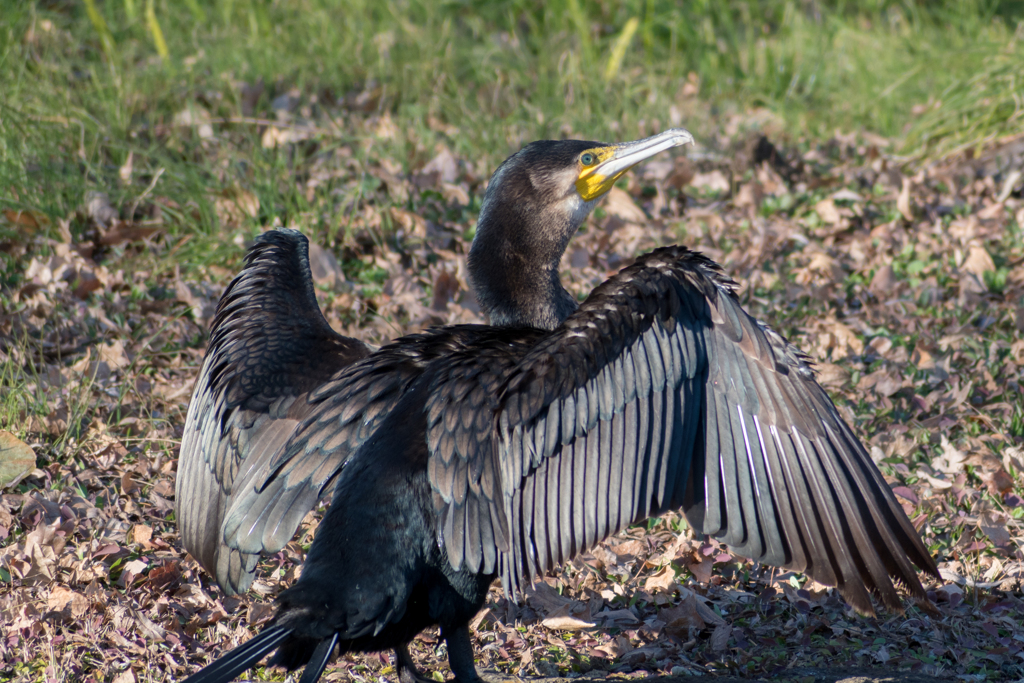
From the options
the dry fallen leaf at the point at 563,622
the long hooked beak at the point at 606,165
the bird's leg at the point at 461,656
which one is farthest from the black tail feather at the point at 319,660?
the long hooked beak at the point at 606,165

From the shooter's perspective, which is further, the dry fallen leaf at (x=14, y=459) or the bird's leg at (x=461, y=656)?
the dry fallen leaf at (x=14, y=459)

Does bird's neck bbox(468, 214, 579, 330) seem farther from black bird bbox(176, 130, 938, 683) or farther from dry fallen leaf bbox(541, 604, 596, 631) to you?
dry fallen leaf bbox(541, 604, 596, 631)

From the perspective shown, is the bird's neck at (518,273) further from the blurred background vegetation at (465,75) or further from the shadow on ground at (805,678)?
the blurred background vegetation at (465,75)

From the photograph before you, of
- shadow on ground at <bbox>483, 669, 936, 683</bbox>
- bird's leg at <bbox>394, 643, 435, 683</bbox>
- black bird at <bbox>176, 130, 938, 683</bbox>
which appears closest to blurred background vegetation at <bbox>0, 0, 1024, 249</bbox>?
black bird at <bbox>176, 130, 938, 683</bbox>

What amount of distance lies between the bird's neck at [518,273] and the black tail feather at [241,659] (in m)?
1.42

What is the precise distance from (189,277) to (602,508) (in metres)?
3.66

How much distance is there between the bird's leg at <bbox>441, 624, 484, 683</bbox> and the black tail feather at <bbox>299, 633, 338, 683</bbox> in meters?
0.53

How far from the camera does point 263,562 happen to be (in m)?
3.98

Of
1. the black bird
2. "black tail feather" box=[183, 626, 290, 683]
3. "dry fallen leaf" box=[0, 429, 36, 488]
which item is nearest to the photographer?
"black tail feather" box=[183, 626, 290, 683]

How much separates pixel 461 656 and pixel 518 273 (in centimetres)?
132

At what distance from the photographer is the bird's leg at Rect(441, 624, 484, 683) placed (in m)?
3.08

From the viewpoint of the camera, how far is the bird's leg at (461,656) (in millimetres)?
3078

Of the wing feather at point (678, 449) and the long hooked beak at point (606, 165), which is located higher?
the long hooked beak at point (606, 165)

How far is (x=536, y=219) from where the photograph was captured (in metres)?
3.67
